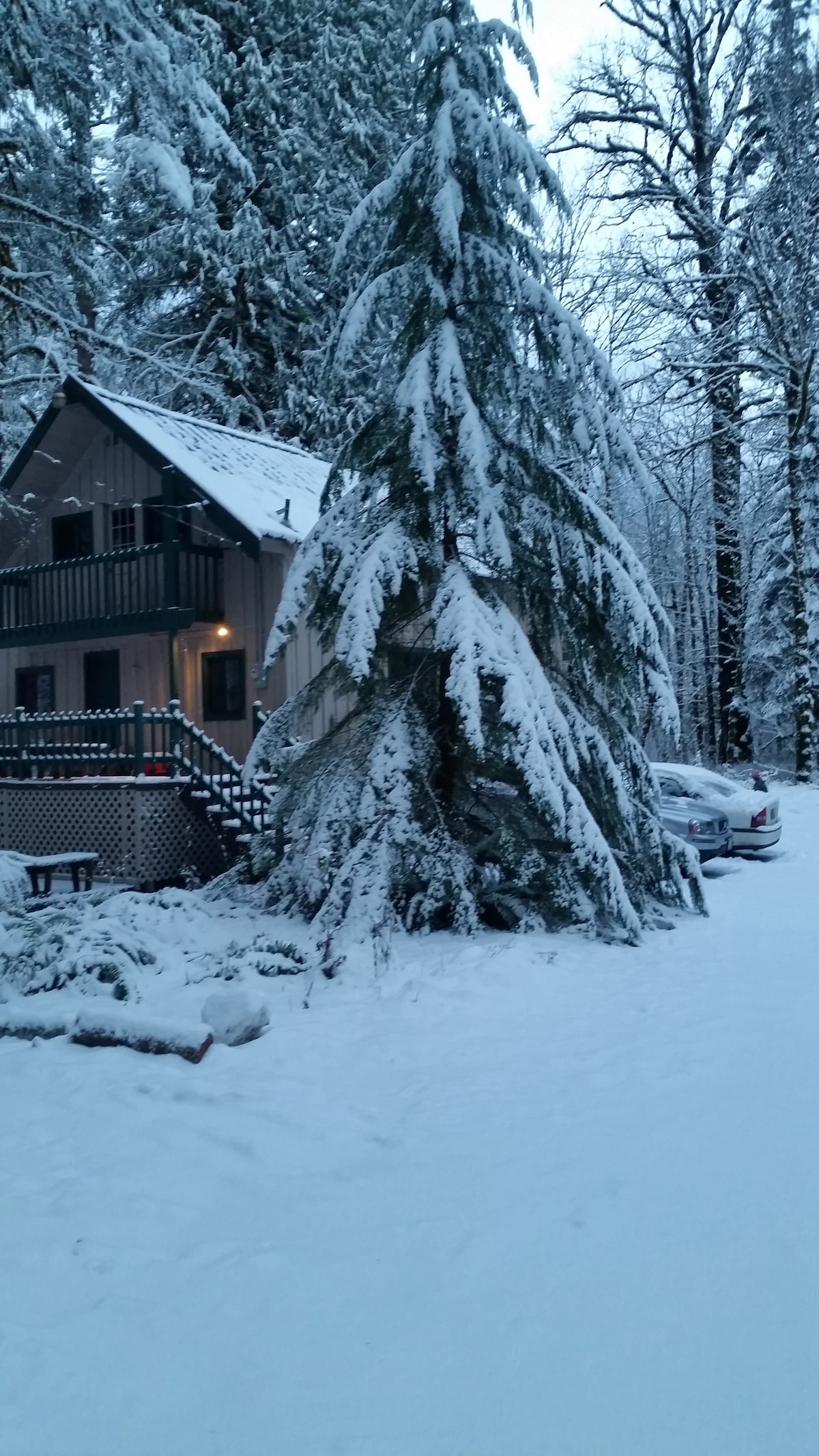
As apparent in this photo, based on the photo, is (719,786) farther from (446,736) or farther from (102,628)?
(102,628)

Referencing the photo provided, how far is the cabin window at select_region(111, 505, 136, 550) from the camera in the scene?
18094mm

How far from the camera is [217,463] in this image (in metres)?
17.1

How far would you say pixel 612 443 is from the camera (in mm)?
9414

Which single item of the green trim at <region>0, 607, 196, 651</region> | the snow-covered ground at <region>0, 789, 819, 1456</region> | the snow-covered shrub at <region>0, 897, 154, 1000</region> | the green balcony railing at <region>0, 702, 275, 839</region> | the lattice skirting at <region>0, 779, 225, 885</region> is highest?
the green trim at <region>0, 607, 196, 651</region>

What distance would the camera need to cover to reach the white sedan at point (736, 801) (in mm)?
14867

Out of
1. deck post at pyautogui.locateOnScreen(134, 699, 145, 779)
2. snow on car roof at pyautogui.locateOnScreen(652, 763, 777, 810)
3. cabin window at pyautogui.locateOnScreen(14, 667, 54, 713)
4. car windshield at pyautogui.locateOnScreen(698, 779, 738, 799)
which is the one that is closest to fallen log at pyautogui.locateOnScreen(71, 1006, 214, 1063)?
deck post at pyautogui.locateOnScreen(134, 699, 145, 779)

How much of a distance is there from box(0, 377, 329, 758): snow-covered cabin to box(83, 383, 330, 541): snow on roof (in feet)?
0.12

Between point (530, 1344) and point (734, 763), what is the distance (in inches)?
860

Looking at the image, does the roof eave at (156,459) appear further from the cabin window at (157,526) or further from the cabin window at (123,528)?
the cabin window at (123,528)

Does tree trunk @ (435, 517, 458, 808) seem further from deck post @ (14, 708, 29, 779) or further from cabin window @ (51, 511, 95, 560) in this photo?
cabin window @ (51, 511, 95, 560)

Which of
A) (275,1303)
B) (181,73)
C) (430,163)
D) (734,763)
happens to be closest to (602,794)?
(430,163)

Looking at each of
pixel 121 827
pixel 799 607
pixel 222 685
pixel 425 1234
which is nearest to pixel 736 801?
pixel 222 685

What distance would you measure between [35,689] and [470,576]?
12520mm

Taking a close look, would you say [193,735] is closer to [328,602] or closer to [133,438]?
[328,602]
